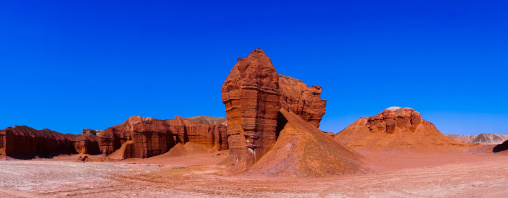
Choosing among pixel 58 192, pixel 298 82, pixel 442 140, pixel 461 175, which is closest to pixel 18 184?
pixel 58 192

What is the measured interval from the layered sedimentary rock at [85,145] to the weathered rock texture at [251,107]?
40588 mm

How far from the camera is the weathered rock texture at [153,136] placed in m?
47.1

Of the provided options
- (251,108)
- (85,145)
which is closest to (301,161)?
(251,108)

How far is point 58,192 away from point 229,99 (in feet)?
39.0

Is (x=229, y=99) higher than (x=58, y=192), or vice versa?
(x=229, y=99)

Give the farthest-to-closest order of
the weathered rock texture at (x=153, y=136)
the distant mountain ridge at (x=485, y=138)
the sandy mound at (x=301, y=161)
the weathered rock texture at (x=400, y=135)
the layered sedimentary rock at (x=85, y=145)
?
the distant mountain ridge at (x=485, y=138)
the layered sedimentary rock at (x=85, y=145)
the weathered rock texture at (x=400, y=135)
the weathered rock texture at (x=153, y=136)
the sandy mound at (x=301, y=161)

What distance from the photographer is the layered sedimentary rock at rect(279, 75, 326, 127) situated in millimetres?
36306

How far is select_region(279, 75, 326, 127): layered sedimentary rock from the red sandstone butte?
13.5m

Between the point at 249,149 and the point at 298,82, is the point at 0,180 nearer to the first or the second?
the point at 249,149

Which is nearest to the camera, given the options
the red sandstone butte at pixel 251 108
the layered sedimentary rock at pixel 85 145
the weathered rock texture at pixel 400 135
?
the red sandstone butte at pixel 251 108

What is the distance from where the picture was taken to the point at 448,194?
10.8m

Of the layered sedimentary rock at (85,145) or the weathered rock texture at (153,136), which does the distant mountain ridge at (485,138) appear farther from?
the layered sedimentary rock at (85,145)

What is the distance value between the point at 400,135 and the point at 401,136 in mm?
306

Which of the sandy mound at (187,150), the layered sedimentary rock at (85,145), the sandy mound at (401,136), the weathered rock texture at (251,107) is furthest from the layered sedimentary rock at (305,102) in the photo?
the layered sedimentary rock at (85,145)
